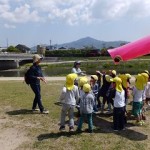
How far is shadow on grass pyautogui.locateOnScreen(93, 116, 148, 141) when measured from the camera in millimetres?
8555

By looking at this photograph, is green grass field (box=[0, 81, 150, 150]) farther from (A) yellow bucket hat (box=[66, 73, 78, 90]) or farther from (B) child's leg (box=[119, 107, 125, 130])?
(A) yellow bucket hat (box=[66, 73, 78, 90])

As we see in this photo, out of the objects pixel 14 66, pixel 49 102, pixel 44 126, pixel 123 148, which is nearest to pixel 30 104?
pixel 49 102

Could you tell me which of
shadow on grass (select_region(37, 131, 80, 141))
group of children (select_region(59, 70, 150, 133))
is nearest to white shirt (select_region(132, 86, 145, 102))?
group of children (select_region(59, 70, 150, 133))

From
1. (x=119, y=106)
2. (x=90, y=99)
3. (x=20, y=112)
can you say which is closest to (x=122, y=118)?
(x=119, y=106)

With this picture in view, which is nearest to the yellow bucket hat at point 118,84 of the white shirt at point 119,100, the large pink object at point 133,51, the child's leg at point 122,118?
the white shirt at point 119,100

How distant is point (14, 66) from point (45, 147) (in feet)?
218

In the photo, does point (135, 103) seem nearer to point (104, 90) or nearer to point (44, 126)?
point (104, 90)

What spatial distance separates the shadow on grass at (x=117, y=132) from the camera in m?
8.55

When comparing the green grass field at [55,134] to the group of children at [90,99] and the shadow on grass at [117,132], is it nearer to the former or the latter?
the shadow on grass at [117,132]

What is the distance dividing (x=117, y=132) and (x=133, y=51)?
2414 mm

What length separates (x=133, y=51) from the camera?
9.90 metres

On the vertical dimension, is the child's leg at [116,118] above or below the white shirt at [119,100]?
below

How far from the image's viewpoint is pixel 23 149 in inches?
309

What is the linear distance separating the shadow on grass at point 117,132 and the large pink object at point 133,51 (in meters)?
1.82
